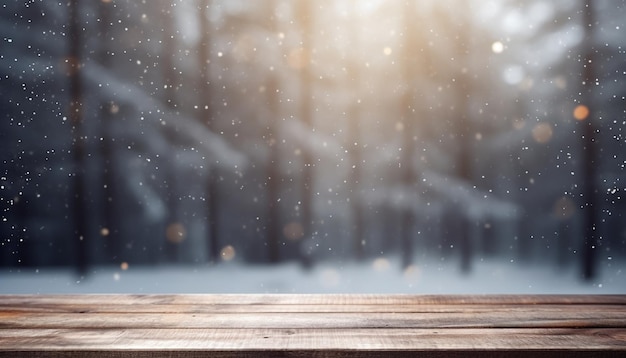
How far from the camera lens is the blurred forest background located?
Result: 6.28 feet

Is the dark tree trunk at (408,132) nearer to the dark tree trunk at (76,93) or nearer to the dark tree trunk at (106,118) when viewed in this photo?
the dark tree trunk at (106,118)

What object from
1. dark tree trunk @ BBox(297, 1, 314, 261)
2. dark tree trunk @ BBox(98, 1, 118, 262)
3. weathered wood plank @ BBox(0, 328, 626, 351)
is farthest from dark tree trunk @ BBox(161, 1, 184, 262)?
weathered wood plank @ BBox(0, 328, 626, 351)

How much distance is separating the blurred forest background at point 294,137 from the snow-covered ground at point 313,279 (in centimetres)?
4

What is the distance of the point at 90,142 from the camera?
1950 mm

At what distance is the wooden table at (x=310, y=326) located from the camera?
939 mm

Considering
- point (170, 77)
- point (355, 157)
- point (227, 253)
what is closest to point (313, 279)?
point (227, 253)

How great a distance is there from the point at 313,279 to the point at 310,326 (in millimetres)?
894

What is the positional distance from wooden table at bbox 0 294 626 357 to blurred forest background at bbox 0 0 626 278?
601 mm

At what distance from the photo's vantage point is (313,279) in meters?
1.99

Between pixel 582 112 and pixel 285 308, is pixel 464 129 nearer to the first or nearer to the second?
pixel 582 112

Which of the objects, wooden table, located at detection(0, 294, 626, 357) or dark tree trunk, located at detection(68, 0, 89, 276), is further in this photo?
dark tree trunk, located at detection(68, 0, 89, 276)

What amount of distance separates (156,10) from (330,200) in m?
0.98

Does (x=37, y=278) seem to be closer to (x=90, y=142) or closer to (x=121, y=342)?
(x=90, y=142)

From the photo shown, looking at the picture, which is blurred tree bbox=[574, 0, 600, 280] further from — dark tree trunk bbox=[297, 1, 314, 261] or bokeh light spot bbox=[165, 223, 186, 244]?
bokeh light spot bbox=[165, 223, 186, 244]
